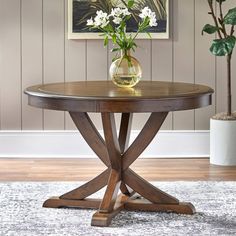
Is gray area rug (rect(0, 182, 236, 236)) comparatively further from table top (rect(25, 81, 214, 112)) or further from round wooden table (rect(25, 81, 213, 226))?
table top (rect(25, 81, 214, 112))

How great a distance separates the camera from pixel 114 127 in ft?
11.8

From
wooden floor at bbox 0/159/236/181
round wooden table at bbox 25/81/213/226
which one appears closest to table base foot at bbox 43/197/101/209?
round wooden table at bbox 25/81/213/226

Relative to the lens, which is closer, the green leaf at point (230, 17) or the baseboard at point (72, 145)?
Result: the green leaf at point (230, 17)

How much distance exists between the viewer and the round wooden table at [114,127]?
3.35 meters

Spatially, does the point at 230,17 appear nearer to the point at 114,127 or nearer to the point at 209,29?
the point at 209,29

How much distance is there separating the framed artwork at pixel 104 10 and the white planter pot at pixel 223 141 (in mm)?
846

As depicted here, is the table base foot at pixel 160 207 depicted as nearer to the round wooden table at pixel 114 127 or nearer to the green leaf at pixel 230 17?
the round wooden table at pixel 114 127

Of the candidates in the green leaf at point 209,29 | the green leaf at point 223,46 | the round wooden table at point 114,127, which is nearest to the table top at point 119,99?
the round wooden table at point 114,127

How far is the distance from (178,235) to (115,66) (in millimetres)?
Answer: 1017

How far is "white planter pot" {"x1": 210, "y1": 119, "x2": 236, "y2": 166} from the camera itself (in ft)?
16.8

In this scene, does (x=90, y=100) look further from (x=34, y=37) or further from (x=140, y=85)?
(x=34, y=37)

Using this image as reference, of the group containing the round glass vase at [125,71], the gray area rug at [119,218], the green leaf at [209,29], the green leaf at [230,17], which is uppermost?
the green leaf at [230,17]

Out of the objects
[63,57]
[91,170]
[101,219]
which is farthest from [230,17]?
[101,219]

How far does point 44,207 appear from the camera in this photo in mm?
3832
